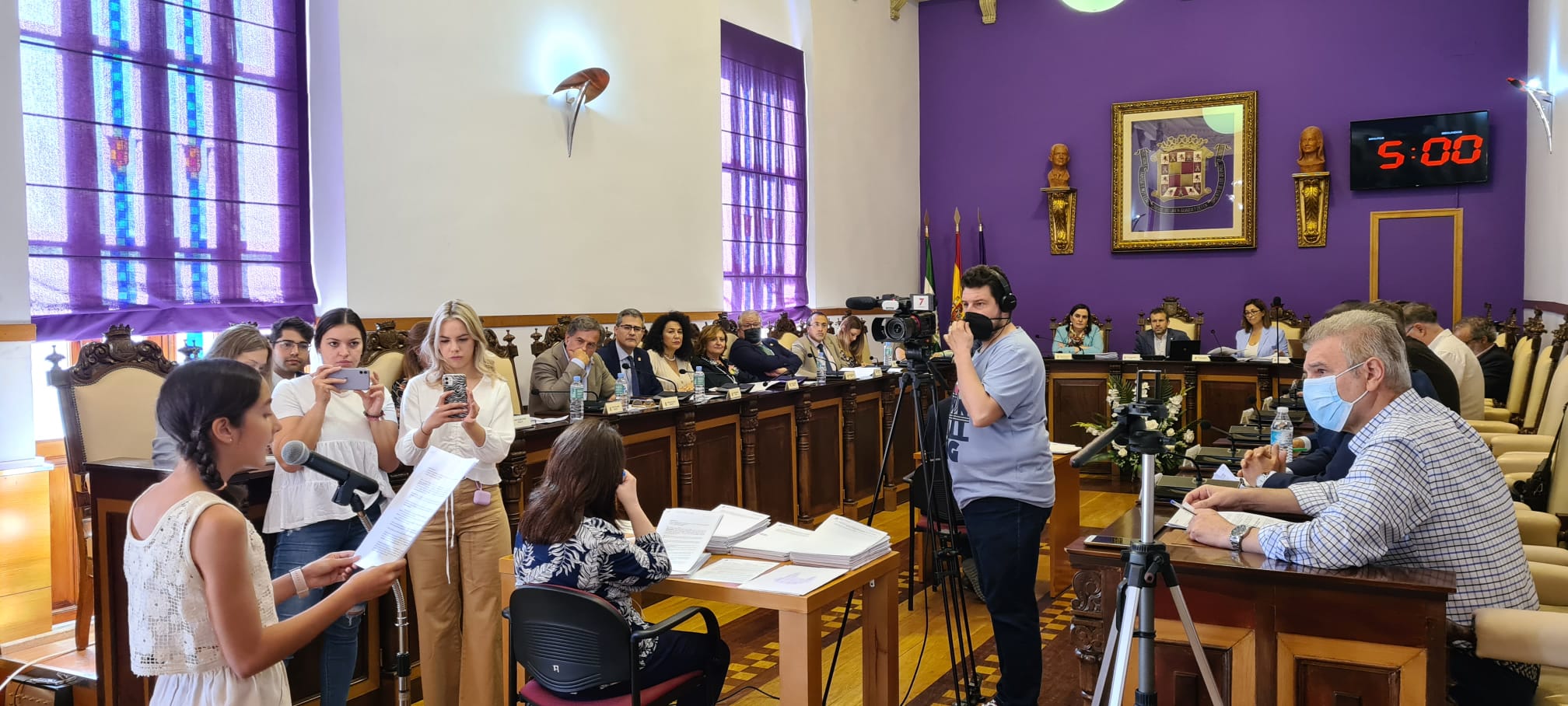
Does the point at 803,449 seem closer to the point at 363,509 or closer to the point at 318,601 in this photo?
the point at 318,601

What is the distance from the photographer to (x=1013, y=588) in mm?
3035

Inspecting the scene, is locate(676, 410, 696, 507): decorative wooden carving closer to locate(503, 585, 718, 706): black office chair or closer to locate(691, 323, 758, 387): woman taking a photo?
locate(691, 323, 758, 387): woman taking a photo

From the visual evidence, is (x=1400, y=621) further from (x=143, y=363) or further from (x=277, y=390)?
(x=143, y=363)

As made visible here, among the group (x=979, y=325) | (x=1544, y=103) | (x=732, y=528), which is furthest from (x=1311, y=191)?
(x=732, y=528)

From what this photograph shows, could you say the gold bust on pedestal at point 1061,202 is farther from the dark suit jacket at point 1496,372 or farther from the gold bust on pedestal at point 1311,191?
the dark suit jacket at point 1496,372

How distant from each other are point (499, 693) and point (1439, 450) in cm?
261

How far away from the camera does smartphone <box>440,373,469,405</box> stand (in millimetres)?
3109

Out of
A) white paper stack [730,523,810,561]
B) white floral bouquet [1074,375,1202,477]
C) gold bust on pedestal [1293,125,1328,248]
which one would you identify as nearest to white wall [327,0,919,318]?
white floral bouquet [1074,375,1202,477]

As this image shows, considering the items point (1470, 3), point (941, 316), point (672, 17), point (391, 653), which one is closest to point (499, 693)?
point (391, 653)

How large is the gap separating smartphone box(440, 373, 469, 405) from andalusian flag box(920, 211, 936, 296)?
7669mm

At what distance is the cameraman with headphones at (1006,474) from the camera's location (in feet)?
9.91

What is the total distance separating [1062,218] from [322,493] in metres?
8.97

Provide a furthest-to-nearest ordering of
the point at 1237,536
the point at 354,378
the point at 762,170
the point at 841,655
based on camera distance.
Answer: the point at 762,170
the point at 841,655
the point at 354,378
the point at 1237,536

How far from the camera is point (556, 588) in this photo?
2387 millimetres
